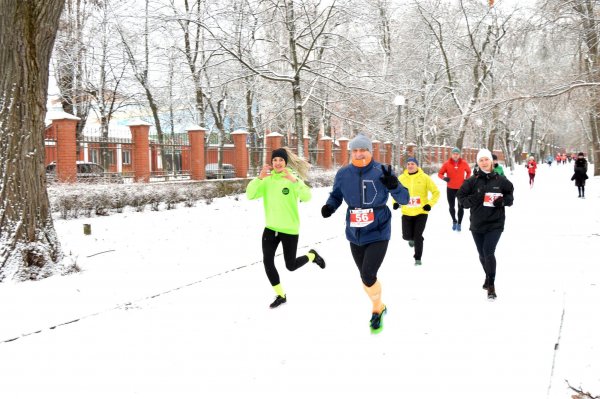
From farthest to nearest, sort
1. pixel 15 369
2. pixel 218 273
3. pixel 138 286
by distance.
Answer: pixel 218 273, pixel 138 286, pixel 15 369

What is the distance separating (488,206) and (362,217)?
179 centimetres

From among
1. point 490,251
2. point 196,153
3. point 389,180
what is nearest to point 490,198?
point 490,251

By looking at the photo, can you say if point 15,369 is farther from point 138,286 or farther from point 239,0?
point 239,0

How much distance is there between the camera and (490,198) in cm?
571

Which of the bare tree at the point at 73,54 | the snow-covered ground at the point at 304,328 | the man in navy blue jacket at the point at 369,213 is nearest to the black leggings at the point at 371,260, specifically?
the man in navy blue jacket at the point at 369,213

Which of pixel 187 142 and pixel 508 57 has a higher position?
pixel 508 57

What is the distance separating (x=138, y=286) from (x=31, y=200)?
186cm

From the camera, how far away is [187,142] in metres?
19.3

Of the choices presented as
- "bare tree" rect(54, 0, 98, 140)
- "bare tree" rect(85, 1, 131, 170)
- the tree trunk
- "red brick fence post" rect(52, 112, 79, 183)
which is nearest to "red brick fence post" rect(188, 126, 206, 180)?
"red brick fence post" rect(52, 112, 79, 183)

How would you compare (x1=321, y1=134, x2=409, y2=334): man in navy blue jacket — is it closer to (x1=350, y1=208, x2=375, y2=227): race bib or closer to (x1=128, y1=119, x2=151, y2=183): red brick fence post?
(x1=350, y1=208, x2=375, y2=227): race bib

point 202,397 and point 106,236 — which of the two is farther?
point 106,236

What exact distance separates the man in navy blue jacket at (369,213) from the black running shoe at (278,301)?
1244 mm

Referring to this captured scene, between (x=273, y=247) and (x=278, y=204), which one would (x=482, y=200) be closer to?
(x=278, y=204)

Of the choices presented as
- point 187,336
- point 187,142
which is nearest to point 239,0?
point 187,142
